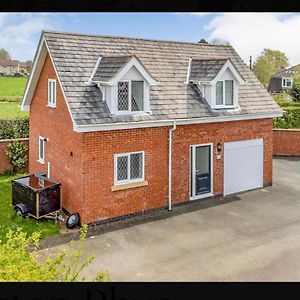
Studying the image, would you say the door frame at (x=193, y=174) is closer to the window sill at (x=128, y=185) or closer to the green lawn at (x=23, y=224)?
the window sill at (x=128, y=185)

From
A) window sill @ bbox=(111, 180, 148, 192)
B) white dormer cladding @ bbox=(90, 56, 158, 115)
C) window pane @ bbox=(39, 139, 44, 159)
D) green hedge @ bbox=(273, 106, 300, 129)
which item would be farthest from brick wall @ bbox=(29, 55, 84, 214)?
green hedge @ bbox=(273, 106, 300, 129)

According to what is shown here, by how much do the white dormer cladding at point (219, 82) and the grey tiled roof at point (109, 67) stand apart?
3283mm

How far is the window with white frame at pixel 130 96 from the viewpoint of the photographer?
12375 mm

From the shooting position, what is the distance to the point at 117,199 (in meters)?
12.4

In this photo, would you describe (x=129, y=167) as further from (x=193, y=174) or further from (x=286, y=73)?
(x=286, y=73)

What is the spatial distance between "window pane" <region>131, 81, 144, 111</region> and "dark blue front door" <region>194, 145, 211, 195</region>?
2.58m

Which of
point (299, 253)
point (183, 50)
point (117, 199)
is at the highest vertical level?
point (183, 50)

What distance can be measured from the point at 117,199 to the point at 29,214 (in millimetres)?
2522

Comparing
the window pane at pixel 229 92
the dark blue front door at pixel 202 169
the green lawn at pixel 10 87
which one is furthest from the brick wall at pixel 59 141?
the green lawn at pixel 10 87

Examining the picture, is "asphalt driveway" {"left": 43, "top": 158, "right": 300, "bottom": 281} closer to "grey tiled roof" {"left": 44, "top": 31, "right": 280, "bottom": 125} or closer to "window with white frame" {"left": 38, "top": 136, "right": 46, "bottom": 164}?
"grey tiled roof" {"left": 44, "top": 31, "right": 280, "bottom": 125}

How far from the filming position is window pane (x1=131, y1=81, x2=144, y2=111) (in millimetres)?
12594

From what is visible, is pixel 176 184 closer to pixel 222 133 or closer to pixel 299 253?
pixel 222 133
